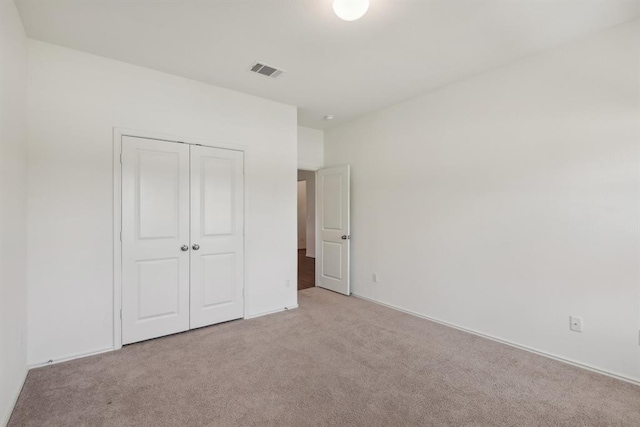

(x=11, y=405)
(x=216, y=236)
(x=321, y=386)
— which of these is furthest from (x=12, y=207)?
(x=321, y=386)

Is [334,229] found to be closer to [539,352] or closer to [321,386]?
[321,386]

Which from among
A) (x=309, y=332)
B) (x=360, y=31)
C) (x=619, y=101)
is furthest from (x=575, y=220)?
(x=309, y=332)

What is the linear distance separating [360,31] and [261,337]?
2.96 metres

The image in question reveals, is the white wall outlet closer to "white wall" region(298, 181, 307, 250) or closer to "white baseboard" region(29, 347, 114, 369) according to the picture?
"white baseboard" region(29, 347, 114, 369)

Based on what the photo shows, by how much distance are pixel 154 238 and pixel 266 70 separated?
2046 mm

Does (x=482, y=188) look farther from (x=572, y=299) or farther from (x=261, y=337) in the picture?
(x=261, y=337)

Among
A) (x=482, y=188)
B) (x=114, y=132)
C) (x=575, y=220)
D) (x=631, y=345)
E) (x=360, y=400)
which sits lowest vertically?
(x=360, y=400)

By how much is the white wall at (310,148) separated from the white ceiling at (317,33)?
1726 millimetres

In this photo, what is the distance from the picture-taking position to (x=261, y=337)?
3.03 meters

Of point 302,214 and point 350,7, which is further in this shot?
point 302,214

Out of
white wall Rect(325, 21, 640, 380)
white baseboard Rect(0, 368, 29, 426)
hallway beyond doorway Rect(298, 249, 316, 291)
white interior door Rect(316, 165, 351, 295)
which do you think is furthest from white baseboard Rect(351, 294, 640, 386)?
white baseboard Rect(0, 368, 29, 426)

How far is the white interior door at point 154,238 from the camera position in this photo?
284cm

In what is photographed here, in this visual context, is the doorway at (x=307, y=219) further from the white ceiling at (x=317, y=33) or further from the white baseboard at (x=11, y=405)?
the white baseboard at (x=11, y=405)

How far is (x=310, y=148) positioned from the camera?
16.5 ft
